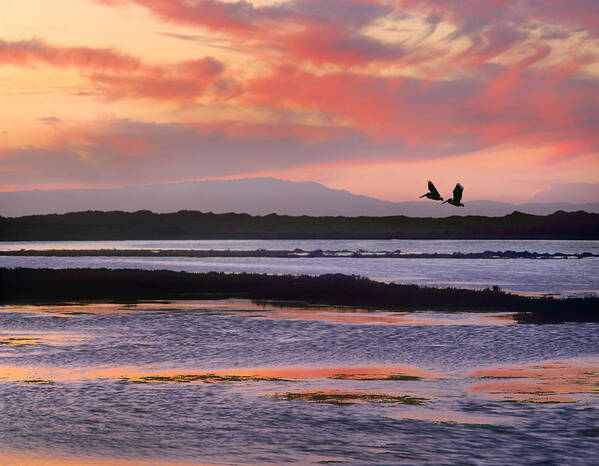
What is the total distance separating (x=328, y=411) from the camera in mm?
14672

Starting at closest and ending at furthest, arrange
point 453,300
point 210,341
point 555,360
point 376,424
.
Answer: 1. point 376,424
2. point 555,360
3. point 210,341
4. point 453,300

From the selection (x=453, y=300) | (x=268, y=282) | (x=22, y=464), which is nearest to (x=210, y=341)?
(x=22, y=464)

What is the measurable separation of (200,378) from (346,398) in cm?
368

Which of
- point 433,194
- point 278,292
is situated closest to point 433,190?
point 433,194

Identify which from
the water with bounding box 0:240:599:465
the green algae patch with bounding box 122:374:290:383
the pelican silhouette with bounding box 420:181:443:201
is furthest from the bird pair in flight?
the green algae patch with bounding box 122:374:290:383

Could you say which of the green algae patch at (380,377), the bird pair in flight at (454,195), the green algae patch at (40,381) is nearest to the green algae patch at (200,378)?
the green algae patch at (380,377)

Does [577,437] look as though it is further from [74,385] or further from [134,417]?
[74,385]

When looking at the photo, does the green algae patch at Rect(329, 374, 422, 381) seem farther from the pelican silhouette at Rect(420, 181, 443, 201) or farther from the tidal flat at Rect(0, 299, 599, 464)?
the pelican silhouette at Rect(420, 181, 443, 201)

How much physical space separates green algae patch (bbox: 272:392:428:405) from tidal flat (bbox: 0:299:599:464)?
0.18 feet

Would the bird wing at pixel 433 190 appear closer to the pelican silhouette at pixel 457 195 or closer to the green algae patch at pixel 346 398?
the pelican silhouette at pixel 457 195

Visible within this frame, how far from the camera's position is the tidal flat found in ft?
40.5

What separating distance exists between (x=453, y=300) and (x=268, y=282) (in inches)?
612

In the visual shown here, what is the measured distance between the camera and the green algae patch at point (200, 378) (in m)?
17.7

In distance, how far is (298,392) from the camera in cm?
1644
